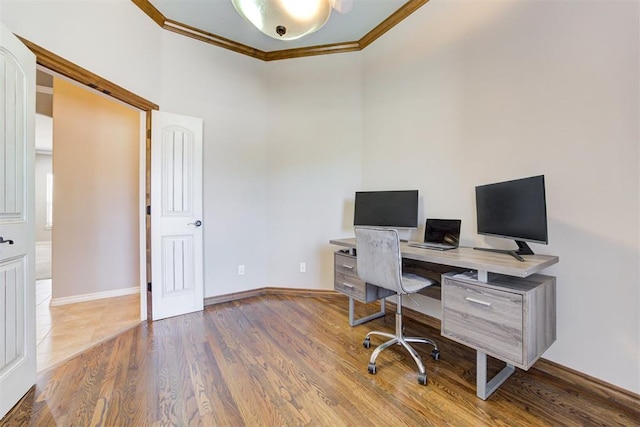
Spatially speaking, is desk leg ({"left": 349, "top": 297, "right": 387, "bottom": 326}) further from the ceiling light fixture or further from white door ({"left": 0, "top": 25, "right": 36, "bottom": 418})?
white door ({"left": 0, "top": 25, "right": 36, "bottom": 418})

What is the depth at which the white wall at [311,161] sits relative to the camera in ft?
11.1

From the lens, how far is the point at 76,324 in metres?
2.63

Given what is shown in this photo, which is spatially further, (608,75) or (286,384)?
(286,384)

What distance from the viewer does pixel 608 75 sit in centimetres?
158

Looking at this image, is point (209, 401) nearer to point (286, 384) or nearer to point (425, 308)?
point (286, 384)

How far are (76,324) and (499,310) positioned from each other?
11.5 ft

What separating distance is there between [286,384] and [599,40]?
2.77 m

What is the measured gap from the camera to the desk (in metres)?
1.40

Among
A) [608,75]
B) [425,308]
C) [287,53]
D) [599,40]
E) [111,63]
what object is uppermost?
[287,53]

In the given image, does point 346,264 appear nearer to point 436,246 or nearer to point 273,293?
point 436,246

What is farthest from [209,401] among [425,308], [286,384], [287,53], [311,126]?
[287,53]

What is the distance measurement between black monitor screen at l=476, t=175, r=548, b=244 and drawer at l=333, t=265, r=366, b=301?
1014 millimetres

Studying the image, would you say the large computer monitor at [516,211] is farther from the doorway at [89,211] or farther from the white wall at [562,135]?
the doorway at [89,211]

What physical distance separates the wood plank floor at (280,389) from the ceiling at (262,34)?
10.0 ft
